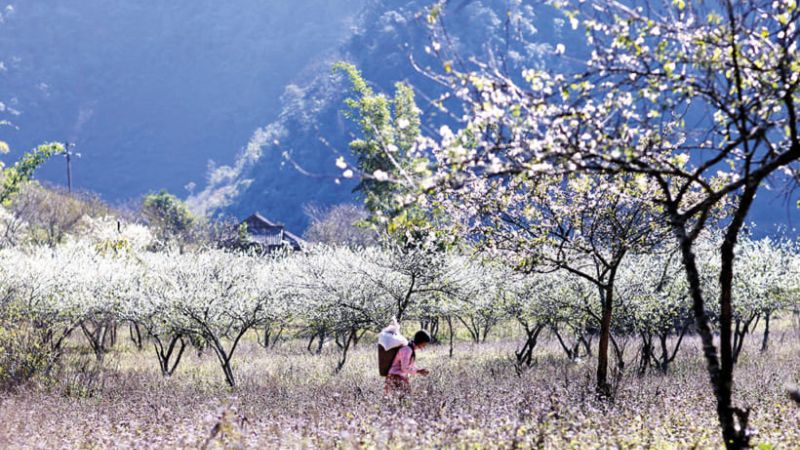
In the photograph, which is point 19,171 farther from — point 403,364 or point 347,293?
point 403,364

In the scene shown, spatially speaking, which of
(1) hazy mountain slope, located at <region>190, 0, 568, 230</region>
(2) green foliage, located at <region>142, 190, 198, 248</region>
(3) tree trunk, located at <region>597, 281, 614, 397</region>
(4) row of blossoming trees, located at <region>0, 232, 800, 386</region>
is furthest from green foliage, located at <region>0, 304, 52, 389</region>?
(1) hazy mountain slope, located at <region>190, 0, 568, 230</region>

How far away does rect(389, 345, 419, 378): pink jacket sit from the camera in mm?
10148

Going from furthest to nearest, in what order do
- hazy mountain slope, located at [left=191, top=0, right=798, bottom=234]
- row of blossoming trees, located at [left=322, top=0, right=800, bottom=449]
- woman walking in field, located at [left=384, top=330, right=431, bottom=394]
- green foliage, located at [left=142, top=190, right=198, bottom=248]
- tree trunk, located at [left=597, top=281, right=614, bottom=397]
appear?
hazy mountain slope, located at [left=191, top=0, right=798, bottom=234]
green foliage, located at [left=142, top=190, right=198, bottom=248]
woman walking in field, located at [left=384, top=330, right=431, bottom=394]
tree trunk, located at [left=597, top=281, right=614, bottom=397]
row of blossoming trees, located at [left=322, top=0, right=800, bottom=449]

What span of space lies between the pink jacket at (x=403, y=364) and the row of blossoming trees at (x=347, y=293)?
207 inches

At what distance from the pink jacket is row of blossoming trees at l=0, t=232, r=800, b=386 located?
5.25 m

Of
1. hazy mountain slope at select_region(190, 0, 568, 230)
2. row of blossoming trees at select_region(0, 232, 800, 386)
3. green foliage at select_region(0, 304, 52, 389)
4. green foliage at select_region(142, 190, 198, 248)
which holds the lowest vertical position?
green foliage at select_region(0, 304, 52, 389)

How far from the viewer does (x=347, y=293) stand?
1903 centimetres

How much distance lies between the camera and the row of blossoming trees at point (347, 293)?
53.9ft

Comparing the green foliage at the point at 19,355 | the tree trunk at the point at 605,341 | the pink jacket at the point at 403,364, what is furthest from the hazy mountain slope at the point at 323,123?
the tree trunk at the point at 605,341

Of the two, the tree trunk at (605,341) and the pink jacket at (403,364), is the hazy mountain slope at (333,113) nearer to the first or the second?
the pink jacket at (403,364)

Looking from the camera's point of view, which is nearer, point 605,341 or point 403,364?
point 403,364

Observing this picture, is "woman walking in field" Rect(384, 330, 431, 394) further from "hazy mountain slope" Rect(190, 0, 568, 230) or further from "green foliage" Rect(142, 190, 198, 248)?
"hazy mountain slope" Rect(190, 0, 568, 230)

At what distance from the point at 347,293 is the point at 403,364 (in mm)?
8989

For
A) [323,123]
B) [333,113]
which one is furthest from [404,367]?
[333,113]
